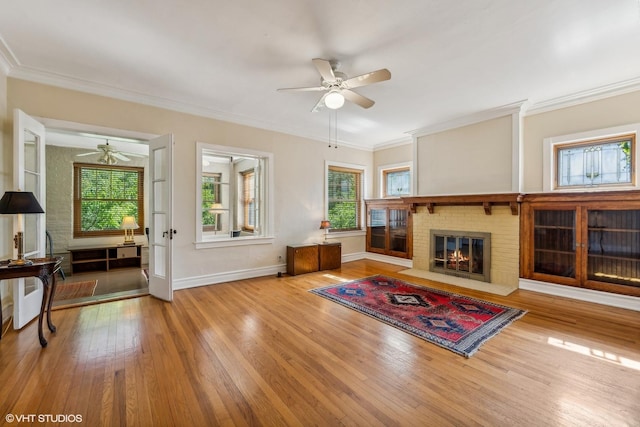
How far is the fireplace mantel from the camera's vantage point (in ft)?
13.7

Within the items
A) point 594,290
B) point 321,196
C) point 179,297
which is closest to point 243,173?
point 321,196

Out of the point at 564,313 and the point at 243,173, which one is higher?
the point at 243,173

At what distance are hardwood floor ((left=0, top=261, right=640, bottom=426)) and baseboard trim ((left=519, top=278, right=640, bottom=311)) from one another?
0.69 ft

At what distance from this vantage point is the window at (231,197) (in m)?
4.84

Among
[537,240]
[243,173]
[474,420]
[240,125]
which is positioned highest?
[240,125]

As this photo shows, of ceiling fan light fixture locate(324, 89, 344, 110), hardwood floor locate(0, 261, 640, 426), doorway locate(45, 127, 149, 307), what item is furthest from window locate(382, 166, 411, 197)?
doorway locate(45, 127, 149, 307)

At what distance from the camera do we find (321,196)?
5.88 meters

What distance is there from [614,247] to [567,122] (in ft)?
6.10

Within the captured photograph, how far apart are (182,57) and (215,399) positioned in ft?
10.6

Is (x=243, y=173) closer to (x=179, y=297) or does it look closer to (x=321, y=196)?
(x=321, y=196)

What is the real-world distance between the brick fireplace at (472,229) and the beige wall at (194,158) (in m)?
1.77

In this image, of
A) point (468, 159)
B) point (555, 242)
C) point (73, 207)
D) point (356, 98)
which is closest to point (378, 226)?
point (468, 159)

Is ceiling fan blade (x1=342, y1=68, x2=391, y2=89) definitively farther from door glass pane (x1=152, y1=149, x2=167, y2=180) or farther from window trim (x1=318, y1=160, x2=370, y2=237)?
window trim (x1=318, y1=160, x2=370, y2=237)

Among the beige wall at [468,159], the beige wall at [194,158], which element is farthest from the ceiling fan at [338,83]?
the beige wall at [468,159]
